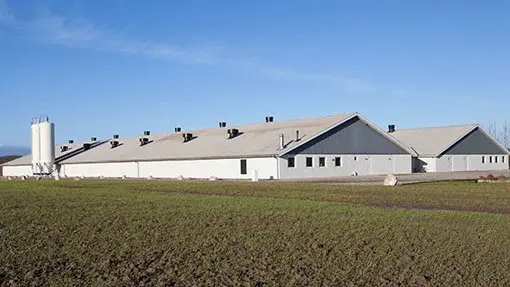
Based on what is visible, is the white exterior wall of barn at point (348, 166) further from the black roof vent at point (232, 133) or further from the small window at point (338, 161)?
the black roof vent at point (232, 133)

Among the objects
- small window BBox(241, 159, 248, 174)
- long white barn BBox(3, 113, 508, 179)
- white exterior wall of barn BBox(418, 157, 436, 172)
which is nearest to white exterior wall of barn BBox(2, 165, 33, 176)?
long white barn BBox(3, 113, 508, 179)

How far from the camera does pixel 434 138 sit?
190ft

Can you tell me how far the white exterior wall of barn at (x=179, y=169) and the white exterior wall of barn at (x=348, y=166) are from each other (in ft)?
5.67

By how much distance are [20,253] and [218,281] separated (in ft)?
9.84

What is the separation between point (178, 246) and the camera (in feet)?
32.6

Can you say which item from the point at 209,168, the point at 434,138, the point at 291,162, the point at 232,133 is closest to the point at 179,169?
the point at 209,168

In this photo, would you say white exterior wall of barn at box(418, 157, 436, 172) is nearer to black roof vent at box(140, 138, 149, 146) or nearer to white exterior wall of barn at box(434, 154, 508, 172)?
white exterior wall of barn at box(434, 154, 508, 172)

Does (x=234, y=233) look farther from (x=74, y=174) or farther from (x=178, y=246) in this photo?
(x=74, y=174)

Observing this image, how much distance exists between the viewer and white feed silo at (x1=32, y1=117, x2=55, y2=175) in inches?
2228

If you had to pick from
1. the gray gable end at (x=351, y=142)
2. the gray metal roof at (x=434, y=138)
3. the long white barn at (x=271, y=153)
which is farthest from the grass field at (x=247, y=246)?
the gray metal roof at (x=434, y=138)

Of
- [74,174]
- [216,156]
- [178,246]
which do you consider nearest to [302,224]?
[178,246]

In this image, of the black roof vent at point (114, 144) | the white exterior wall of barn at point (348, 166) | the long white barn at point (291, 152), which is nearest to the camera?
the white exterior wall of barn at point (348, 166)

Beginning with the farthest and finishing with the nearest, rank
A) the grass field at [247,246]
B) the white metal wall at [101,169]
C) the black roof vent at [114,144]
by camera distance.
A: 1. the black roof vent at [114,144]
2. the white metal wall at [101,169]
3. the grass field at [247,246]

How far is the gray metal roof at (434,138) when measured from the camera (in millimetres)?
55141
